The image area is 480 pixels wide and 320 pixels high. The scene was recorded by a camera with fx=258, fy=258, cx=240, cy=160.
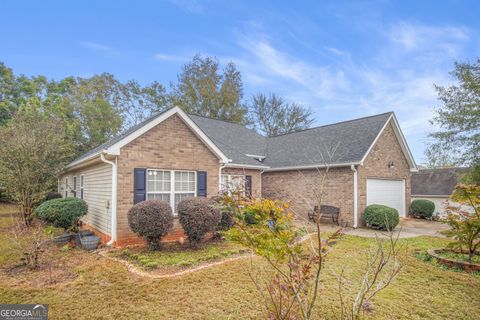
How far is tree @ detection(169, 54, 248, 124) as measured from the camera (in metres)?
29.9

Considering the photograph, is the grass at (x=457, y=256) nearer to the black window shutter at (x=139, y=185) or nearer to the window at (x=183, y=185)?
the window at (x=183, y=185)

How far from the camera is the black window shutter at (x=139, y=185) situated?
27.8 feet

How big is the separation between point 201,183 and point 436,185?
19958 millimetres

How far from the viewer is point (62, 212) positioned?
894 centimetres

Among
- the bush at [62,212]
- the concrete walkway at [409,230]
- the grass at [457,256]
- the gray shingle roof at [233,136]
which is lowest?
the concrete walkway at [409,230]

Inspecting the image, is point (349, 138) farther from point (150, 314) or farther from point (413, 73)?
point (150, 314)

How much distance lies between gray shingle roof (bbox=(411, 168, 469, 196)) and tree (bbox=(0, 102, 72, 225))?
25322 mm

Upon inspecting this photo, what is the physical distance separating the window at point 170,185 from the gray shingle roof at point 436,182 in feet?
63.7

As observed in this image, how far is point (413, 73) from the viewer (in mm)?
14289

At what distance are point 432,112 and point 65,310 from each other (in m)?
20.3

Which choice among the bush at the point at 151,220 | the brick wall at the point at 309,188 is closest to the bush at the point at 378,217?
the brick wall at the point at 309,188

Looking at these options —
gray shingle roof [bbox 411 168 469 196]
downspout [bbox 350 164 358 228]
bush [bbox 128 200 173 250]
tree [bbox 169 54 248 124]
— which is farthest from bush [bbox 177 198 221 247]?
tree [bbox 169 54 248 124]

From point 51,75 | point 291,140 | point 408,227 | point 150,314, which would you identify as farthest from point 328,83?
point 51,75

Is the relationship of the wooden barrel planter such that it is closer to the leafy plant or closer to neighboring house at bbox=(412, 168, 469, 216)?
the leafy plant
